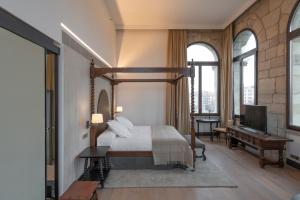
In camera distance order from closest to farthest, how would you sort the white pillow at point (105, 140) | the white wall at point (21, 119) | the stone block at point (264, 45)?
the white wall at point (21, 119) → the white pillow at point (105, 140) → the stone block at point (264, 45)

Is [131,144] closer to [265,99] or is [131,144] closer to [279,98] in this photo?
[279,98]

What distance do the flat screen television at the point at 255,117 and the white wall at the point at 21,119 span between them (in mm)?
4441

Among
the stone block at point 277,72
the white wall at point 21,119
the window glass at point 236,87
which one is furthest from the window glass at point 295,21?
the white wall at point 21,119

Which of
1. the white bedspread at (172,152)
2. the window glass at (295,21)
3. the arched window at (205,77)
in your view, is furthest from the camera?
the arched window at (205,77)

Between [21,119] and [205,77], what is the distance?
710 centimetres

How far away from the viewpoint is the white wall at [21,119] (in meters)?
1.75

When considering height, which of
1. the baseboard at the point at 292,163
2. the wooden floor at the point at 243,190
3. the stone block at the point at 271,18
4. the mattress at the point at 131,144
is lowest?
the wooden floor at the point at 243,190

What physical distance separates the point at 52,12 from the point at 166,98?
224 inches

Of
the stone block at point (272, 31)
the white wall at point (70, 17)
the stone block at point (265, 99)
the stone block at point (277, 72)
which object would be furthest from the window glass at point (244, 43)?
the white wall at point (70, 17)

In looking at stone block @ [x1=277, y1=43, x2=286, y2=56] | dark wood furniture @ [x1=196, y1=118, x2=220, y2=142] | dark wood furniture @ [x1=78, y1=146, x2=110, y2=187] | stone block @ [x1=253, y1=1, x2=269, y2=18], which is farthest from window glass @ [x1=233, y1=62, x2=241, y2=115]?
dark wood furniture @ [x1=78, y1=146, x2=110, y2=187]

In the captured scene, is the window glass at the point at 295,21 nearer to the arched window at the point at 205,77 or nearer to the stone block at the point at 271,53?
the stone block at the point at 271,53

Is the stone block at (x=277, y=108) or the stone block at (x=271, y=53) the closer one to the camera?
the stone block at (x=277, y=108)

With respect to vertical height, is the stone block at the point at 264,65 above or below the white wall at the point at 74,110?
above

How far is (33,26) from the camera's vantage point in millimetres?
2207
